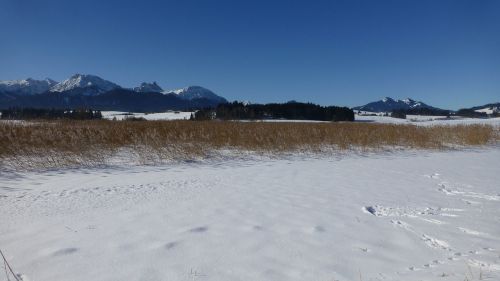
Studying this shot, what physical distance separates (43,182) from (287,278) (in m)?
6.00

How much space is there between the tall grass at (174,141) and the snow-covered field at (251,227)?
85.5 inches

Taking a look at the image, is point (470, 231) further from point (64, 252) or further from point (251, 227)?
point (64, 252)

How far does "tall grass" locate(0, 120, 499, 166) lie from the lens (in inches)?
364

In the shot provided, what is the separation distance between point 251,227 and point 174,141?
27.4ft

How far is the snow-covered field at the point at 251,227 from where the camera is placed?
2.80 m

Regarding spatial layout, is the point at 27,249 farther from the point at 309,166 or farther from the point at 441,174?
the point at 441,174

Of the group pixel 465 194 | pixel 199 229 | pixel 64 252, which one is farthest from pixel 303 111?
pixel 64 252

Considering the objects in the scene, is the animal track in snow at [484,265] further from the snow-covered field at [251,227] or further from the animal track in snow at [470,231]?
the animal track in snow at [470,231]

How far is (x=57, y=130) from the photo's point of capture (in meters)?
11.9

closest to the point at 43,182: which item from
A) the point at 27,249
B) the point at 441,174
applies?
the point at 27,249

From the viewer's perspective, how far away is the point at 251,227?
390 centimetres

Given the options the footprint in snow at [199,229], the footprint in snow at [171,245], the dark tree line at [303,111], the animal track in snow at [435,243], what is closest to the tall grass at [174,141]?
the footprint in snow at [199,229]

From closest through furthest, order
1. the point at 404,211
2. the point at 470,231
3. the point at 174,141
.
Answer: the point at 470,231
the point at 404,211
the point at 174,141

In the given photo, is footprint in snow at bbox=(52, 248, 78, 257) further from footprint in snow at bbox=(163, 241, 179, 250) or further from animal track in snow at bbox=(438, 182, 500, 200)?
animal track in snow at bbox=(438, 182, 500, 200)
